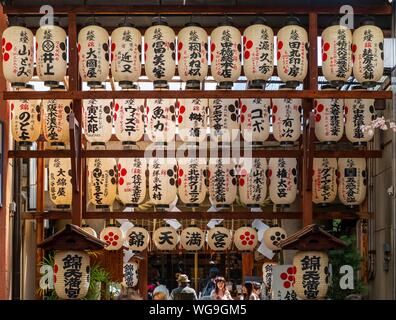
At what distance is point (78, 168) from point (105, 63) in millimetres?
1841

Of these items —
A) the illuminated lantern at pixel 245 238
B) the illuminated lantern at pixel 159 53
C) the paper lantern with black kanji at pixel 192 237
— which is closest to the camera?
the illuminated lantern at pixel 159 53

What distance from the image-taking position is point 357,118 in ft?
57.5

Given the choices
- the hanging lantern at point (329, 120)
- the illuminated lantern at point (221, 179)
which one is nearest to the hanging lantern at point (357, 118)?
the hanging lantern at point (329, 120)

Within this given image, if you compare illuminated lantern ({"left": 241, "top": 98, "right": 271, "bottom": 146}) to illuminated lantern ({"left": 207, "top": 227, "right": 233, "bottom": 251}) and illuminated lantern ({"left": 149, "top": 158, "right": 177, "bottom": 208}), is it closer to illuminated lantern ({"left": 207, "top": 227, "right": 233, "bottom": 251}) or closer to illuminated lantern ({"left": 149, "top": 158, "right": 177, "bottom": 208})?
illuminated lantern ({"left": 149, "top": 158, "right": 177, "bottom": 208})

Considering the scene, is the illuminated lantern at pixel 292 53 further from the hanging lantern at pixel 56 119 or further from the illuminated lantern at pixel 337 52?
the hanging lantern at pixel 56 119

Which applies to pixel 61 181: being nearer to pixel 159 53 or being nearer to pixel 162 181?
pixel 162 181

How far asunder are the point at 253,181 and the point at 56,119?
3.68 m

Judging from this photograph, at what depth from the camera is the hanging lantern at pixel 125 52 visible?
16688 mm

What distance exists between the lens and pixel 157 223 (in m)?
25.1

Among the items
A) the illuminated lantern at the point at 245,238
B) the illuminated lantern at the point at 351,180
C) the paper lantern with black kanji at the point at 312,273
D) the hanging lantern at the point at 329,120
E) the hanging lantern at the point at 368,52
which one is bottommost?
the paper lantern with black kanji at the point at 312,273

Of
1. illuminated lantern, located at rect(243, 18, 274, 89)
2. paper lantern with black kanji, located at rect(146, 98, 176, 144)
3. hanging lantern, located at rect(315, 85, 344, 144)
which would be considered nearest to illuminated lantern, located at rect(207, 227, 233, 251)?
paper lantern with black kanji, located at rect(146, 98, 176, 144)

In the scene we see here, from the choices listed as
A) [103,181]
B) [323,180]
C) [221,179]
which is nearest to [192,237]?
[221,179]

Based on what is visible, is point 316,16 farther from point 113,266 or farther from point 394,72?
point 113,266

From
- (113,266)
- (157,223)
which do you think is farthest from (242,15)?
(157,223)
